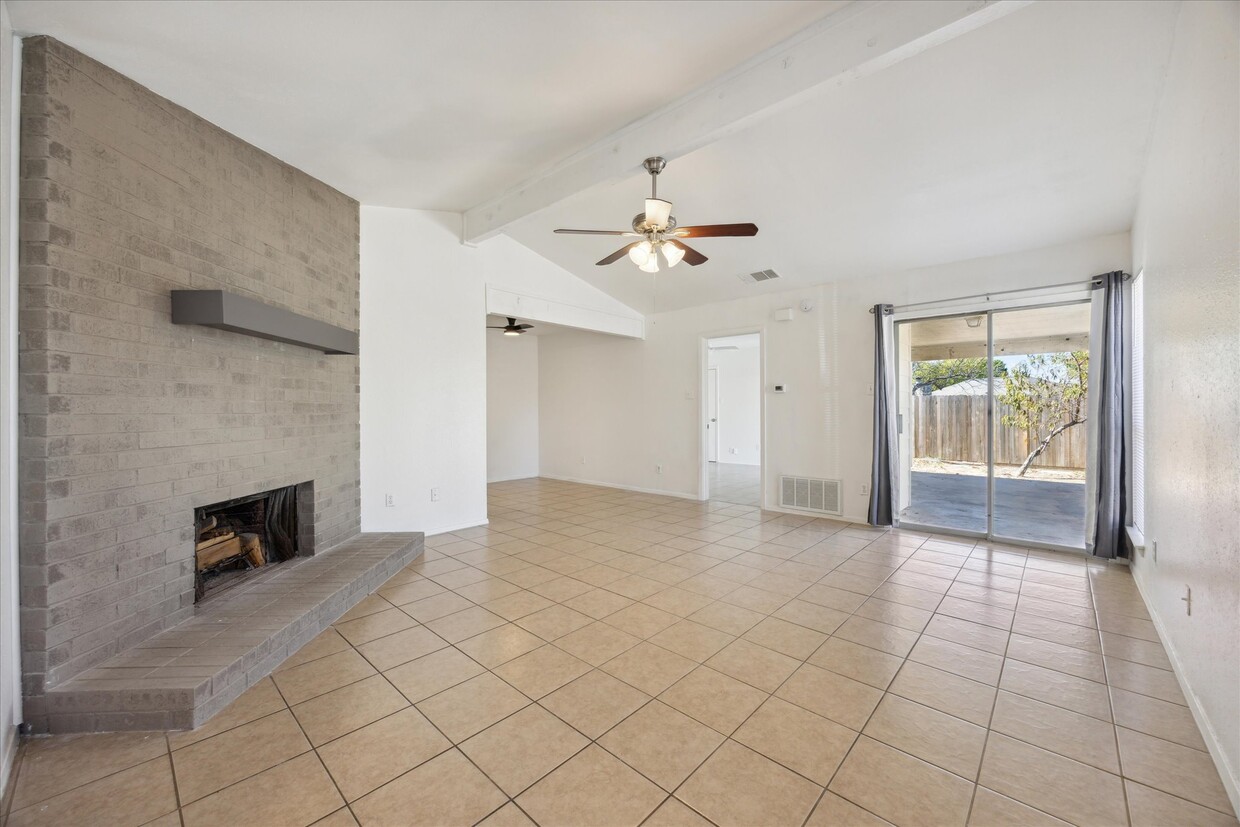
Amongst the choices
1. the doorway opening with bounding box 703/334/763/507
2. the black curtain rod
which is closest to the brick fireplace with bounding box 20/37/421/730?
the black curtain rod

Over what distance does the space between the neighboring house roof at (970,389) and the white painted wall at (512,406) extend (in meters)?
6.01

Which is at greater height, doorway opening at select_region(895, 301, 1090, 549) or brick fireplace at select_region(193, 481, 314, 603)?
doorway opening at select_region(895, 301, 1090, 549)

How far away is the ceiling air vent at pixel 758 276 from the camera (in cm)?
535

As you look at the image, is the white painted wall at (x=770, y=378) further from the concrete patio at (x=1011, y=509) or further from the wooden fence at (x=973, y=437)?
the concrete patio at (x=1011, y=509)

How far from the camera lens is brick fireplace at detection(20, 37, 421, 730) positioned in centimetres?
205

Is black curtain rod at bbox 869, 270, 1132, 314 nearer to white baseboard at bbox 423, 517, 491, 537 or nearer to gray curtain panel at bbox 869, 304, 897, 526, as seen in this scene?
gray curtain panel at bbox 869, 304, 897, 526

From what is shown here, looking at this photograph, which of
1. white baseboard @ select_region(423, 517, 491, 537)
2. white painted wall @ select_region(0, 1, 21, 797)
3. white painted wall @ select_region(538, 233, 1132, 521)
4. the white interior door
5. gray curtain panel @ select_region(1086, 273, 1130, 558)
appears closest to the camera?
white painted wall @ select_region(0, 1, 21, 797)

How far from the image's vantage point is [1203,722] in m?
1.91

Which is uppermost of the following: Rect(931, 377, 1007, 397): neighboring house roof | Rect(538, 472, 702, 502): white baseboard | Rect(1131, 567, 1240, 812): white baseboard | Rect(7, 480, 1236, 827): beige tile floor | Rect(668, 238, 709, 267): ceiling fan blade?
Rect(668, 238, 709, 267): ceiling fan blade

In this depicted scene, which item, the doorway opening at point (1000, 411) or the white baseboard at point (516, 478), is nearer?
the doorway opening at point (1000, 411)

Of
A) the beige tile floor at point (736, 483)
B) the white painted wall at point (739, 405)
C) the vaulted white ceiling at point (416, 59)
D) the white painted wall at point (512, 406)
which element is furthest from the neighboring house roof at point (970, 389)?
the white painted wall at point (512, 406)

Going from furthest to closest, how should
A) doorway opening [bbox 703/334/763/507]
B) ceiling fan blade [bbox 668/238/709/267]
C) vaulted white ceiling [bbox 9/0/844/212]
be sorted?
doorway opening [bbox 703/334/763/507] < ceiling fan blade [bbox 668/238/709/267] < vaulted white ceiling [bbox 9/0/844/212]

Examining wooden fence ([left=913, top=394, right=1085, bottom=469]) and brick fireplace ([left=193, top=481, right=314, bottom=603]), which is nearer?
brick fireplace ([left=193, top=481, right=314, bottom=603])

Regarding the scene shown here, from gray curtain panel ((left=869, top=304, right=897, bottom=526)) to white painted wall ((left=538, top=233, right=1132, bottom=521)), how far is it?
0.19m
